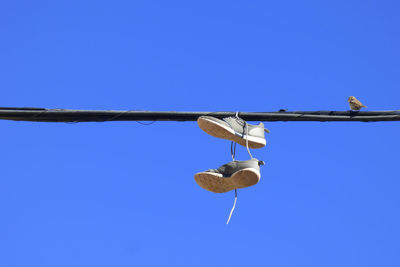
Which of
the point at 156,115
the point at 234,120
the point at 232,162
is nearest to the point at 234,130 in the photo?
the point at 234,120

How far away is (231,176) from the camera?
5789mm

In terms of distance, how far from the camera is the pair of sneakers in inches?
225

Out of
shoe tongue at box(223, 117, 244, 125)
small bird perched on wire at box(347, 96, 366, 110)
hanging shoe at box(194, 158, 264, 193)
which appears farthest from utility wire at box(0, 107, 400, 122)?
small bird perched on wire at box(347, 96, 366, 110)

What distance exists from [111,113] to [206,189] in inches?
43.3

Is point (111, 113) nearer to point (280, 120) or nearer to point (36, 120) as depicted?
point (36, 120)

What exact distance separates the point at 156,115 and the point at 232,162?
81cm

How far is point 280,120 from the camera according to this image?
6.00 m

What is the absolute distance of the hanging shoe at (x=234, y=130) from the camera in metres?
5.81

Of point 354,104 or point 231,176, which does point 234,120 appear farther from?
point 354,104

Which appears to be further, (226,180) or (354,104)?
(354,104)

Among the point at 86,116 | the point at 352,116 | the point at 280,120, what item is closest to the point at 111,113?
the point at 86,116

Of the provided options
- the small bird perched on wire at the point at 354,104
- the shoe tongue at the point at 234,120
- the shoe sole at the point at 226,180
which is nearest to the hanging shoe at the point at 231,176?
the shoe sole at the point at 226,180

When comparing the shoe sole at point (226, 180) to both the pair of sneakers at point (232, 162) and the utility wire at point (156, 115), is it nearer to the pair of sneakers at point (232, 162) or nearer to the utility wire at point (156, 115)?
the pair of sneakers at point (232, 162)

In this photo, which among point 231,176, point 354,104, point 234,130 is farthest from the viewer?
point 354,104
